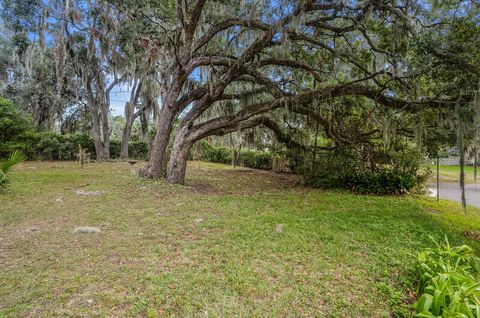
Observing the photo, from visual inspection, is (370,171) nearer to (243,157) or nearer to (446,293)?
(446,293)

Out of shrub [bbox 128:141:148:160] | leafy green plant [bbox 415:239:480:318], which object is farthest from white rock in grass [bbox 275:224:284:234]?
shrub [bbox 128:141:148:160]

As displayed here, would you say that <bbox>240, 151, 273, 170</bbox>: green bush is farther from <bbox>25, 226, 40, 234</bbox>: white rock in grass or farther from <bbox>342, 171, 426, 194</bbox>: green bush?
<bbox>25, 226, 40, 234</bbox>: white rock in grass

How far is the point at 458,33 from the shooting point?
4.73 meters

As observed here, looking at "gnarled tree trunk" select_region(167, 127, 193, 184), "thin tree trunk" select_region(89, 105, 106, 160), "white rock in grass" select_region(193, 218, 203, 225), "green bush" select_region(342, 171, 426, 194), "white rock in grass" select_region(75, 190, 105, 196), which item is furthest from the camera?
"thin tree trunk" select_region(89, 105, 106, 160)

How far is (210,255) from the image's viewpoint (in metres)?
3.11

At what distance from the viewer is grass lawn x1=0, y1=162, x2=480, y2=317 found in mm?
2258

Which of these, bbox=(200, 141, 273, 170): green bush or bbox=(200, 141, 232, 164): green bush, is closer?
bbox=(200, 141, 273, 170): green bush

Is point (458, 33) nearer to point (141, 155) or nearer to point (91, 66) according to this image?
point (91, 66)

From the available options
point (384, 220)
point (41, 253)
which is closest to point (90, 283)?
point (41, 253)

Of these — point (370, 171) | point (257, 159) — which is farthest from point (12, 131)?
point (370, 171)

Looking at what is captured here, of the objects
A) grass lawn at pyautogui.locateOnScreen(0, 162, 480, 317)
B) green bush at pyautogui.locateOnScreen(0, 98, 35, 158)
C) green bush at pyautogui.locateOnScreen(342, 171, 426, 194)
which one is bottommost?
grass lawn at pyautogui.locateOnScreen(0, 162, 480, 317)

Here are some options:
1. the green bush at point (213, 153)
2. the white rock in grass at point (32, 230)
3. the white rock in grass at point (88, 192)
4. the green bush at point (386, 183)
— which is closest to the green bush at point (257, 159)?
the green bush at point (213, 153)

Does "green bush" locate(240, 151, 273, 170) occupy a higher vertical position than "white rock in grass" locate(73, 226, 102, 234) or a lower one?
higher

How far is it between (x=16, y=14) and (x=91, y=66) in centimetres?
413
